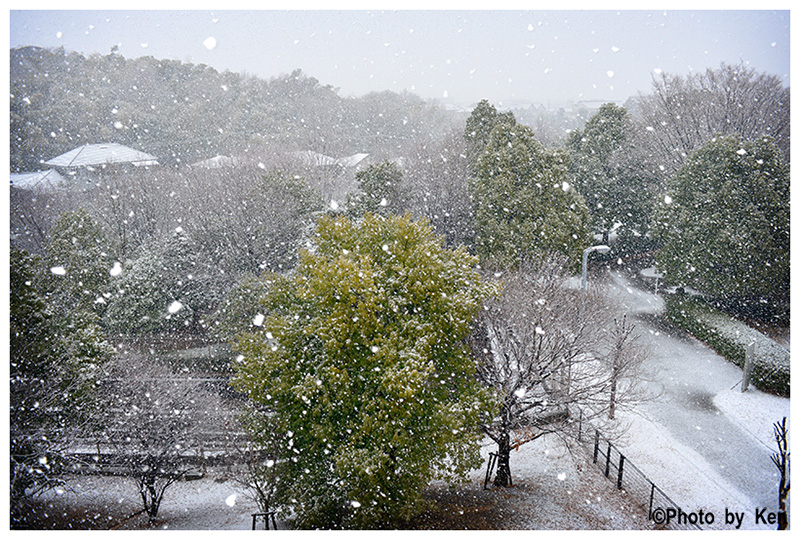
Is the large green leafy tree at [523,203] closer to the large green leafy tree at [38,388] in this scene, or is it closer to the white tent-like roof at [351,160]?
the large green leafy tree at [38,388]

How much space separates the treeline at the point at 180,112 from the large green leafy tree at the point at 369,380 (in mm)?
22154

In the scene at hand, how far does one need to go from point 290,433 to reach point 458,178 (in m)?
12.3

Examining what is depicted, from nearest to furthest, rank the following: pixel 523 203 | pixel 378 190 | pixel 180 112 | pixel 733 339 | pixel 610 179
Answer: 1. pixel 733 339
2. pixel 523 203
3. pixel 378 190
4. pixel 610 179
5. pixel 180 112

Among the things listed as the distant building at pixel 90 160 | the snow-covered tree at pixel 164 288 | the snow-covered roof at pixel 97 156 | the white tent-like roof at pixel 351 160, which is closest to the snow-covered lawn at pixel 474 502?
the snow-covered tree at pixel 164 288

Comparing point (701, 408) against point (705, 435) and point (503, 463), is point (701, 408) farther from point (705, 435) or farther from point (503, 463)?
point (503, 463)

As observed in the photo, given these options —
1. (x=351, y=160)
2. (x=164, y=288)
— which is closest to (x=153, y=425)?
(x=164, y=288)

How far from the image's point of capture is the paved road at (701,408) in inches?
330

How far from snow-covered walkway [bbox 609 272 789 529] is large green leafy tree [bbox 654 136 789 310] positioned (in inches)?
88.9

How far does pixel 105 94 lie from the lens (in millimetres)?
32906

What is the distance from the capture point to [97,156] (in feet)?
84.6

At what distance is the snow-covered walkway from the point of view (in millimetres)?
7863

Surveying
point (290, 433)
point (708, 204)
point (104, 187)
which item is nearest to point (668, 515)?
point (290, 433)

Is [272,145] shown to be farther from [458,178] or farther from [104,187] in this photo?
[458,178]

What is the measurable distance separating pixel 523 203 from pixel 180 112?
3047 centimetres
